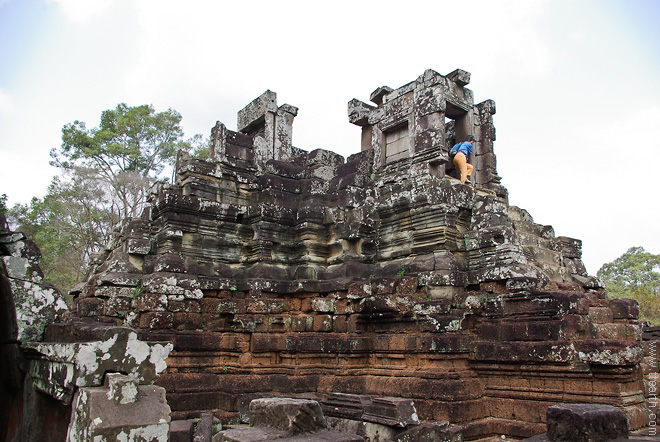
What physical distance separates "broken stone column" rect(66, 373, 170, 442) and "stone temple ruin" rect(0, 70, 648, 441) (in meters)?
1.25

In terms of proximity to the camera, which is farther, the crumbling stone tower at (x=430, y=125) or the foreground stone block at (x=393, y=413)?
the crumbling stone tower at (x=430, y=125)

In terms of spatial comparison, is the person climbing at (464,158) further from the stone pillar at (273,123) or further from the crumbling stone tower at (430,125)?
the stone pillar at (273,123)

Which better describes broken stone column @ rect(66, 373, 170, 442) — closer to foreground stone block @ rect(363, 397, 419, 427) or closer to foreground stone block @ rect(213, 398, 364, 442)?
foreground stone block @ rect(213, 398, 364, 442)

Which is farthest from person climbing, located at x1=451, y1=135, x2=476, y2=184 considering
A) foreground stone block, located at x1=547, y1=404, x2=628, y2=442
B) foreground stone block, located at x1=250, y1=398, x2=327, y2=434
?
foreground stone block, located at x1=250, y1=398, x2=327, y2=434

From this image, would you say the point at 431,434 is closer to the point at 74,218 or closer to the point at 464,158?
the point at 464,158

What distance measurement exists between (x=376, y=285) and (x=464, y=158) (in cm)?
290

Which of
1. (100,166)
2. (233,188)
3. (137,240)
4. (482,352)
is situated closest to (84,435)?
(482,352)

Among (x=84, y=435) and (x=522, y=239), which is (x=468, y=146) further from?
(x=84, y=435)

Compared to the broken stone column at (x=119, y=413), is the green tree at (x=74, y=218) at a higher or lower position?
higher

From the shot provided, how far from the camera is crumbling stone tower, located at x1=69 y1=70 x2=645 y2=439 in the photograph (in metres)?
6.68

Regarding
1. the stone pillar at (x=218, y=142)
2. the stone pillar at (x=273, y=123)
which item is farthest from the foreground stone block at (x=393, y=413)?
the stone pillar at (x=273, y=123)

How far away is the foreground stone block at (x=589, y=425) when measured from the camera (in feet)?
13.5

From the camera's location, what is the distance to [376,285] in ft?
26.3

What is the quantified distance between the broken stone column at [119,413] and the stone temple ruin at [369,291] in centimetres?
125
